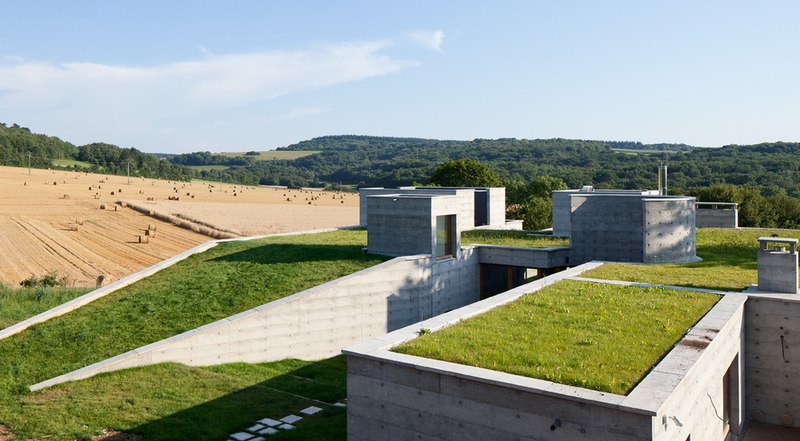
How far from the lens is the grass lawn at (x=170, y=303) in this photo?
16.9 meters

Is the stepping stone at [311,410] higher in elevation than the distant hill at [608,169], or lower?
lower

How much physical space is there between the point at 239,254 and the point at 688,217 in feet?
59.8

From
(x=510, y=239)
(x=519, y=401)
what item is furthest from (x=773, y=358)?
(x=510, y=239)

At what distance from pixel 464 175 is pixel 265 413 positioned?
159 feet

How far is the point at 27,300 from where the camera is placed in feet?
85.7

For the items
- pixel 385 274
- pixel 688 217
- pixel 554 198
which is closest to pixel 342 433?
pixel 385 274

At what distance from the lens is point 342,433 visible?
12.9m

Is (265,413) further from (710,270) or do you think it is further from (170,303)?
(710,270)

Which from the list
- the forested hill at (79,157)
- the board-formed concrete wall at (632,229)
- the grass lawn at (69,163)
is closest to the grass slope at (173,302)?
the board-formed concrete wall at (632,229)

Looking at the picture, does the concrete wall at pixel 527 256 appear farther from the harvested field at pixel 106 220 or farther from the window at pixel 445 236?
the harvested field at pixel 106 220

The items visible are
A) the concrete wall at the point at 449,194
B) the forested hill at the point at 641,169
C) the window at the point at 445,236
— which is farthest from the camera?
the forested hill at the point at 641,169

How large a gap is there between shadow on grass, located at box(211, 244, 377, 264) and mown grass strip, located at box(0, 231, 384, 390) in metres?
0.04

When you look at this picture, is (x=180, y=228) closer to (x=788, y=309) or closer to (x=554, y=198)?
(x=554, y=198)

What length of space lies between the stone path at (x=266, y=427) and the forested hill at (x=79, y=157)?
108 metres
